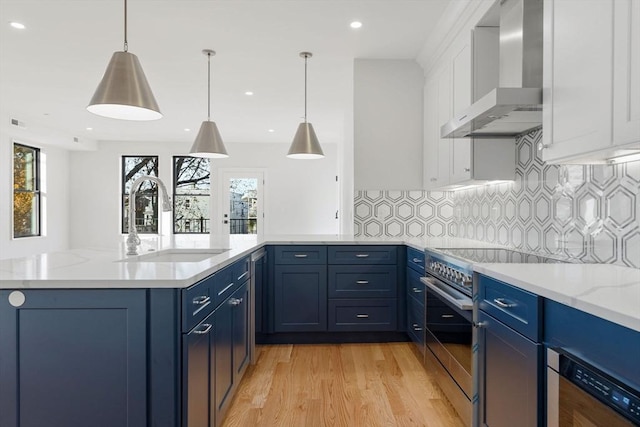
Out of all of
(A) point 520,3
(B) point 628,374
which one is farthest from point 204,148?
(B) point 628,374

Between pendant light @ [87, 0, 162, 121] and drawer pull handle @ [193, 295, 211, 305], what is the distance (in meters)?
0.95

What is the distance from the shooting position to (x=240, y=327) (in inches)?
93.3

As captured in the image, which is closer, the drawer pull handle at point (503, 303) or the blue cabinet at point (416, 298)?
the drawer pull handle at point (503, 303)

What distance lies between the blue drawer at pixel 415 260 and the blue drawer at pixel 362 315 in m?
0.41

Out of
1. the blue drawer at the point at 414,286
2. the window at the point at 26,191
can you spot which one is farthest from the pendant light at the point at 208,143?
the window at the point at 26,191

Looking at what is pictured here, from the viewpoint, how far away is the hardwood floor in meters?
2.15

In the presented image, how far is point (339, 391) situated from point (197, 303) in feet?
4.46

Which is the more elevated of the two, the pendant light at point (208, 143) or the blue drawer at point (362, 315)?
the pendant light at point (208, 143)

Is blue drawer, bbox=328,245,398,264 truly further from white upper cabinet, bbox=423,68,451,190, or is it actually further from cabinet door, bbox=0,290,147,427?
Result: cabinet door, bbox=0,290,147,427

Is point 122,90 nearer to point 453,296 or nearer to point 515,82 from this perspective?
point 453,296

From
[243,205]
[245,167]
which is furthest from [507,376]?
[245,167]

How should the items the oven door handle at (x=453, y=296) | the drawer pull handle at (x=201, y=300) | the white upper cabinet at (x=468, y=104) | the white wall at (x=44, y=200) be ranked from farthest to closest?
the white wall at (x=44, y=200)
the white upper cabinet at (x=468, y=104)
the oven door handle at (x=453, y=296)
the drawer pull handle at (x=201, y=300)

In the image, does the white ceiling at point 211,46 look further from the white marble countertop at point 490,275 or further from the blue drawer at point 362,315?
the blue drawer at point 362,315

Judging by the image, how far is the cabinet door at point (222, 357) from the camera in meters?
1.83
